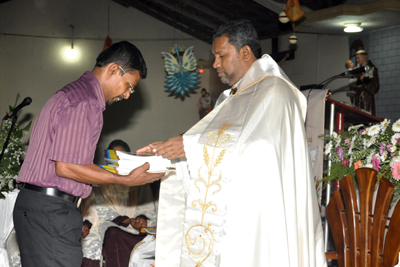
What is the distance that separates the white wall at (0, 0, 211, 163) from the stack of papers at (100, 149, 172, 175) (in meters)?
6.96

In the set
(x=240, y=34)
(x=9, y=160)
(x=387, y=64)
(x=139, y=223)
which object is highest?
(x=387, y=64)

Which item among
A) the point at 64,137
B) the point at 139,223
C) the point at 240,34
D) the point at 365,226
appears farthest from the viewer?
the point at 139,223

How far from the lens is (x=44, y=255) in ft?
5.90

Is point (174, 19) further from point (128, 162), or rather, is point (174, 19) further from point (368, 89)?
point (128, 162)

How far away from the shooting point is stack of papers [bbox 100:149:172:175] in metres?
2.03

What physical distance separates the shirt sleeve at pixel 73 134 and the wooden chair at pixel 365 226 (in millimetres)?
1237

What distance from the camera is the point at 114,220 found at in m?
4.48

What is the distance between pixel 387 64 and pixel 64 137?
19.2 feet

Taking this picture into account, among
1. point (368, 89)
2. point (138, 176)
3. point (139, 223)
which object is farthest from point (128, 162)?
point (368, 89)

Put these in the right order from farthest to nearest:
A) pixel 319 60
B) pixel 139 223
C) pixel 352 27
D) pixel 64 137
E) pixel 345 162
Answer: pixel 319 60 → pixel 352 27 → pixel 139 223 → pixel 345 162 → pixel 64 137

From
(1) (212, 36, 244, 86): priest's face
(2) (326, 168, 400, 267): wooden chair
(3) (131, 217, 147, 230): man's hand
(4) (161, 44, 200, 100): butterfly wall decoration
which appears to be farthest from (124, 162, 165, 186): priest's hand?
(4) (161, 44, 200, 100): butterfly wall decoration

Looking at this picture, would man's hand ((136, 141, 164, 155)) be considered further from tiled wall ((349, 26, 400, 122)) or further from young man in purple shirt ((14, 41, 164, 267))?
tiled wall ((349, 26, 400, 122))

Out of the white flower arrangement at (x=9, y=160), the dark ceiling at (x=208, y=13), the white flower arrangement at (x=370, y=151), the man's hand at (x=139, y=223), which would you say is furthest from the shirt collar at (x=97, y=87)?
the dark ceiling at (x=208, y=13)

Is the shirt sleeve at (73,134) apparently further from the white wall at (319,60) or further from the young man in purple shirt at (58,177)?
the white wall at (319,60)
